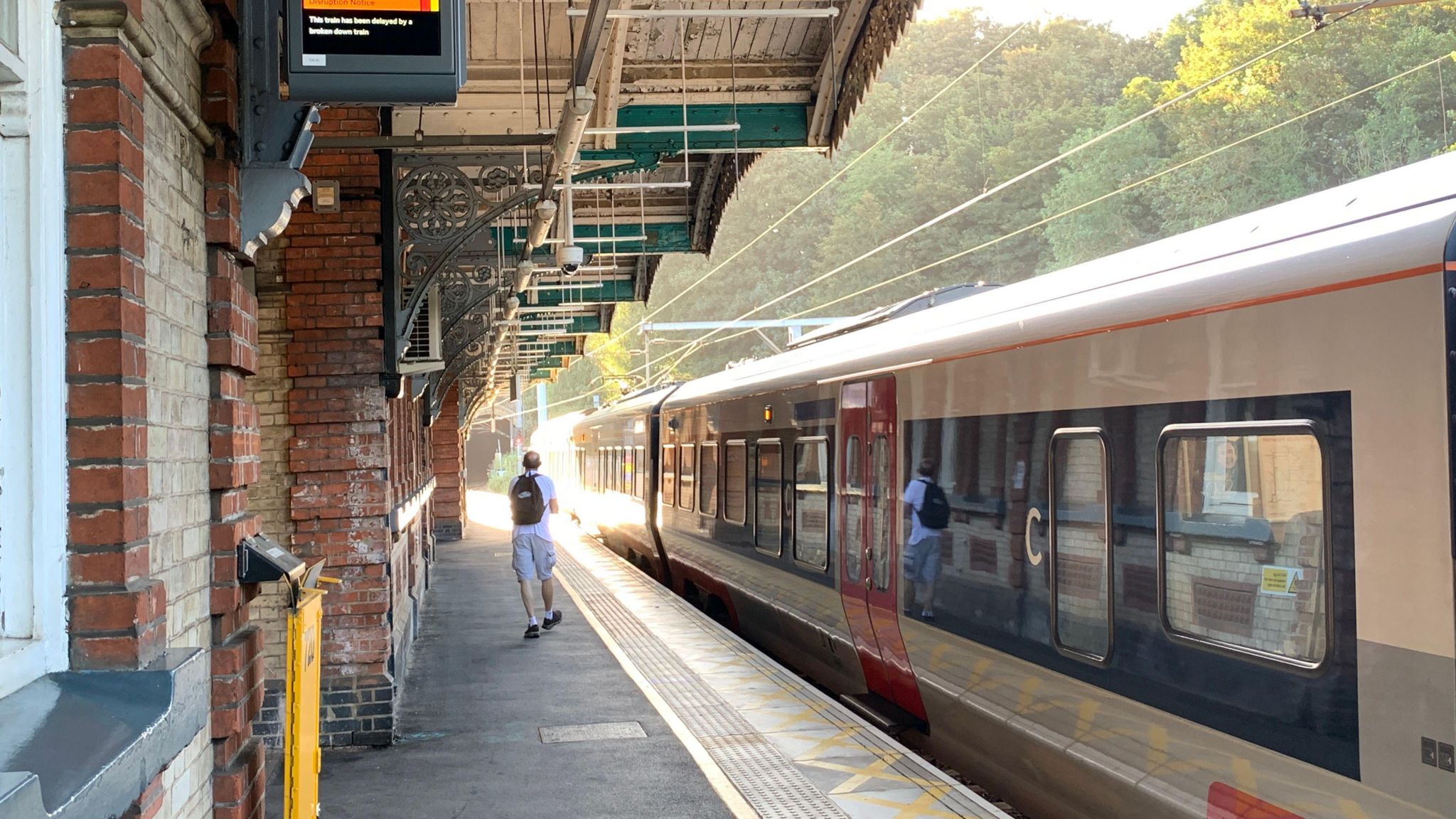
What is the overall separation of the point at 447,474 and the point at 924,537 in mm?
18575

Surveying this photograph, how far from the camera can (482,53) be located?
7.81 metres

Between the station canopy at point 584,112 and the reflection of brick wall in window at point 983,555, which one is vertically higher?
Result: the station canopy at point 584,112

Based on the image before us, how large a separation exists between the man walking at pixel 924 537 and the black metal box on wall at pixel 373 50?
144 inches

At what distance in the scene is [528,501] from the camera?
11.1 metres

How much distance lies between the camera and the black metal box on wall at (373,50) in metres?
3.15

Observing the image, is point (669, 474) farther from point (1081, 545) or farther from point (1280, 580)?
point (1280, 580)

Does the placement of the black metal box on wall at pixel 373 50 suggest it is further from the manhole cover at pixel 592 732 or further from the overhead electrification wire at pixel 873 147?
the overhead electrification wire at pixel 873 147

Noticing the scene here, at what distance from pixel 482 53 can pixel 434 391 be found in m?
7.19

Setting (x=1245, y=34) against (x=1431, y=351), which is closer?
(x=1431, y=351)

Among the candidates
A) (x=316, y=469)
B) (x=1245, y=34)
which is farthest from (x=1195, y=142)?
(x=316, y=469)

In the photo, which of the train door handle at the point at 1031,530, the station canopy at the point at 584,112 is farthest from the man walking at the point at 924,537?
the station canopy at the point at 584,112

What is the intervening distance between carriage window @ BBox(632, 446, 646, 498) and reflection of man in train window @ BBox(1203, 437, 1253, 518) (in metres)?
12.4

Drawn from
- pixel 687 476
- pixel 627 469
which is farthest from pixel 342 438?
pixel 627 469

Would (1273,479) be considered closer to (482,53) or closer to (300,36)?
(300,36)
